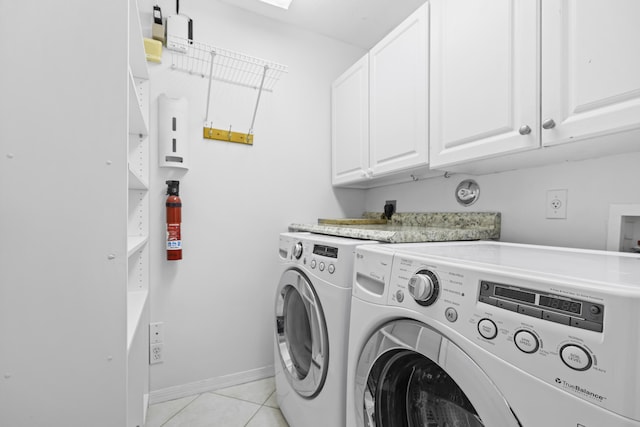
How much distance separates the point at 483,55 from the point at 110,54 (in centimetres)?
127

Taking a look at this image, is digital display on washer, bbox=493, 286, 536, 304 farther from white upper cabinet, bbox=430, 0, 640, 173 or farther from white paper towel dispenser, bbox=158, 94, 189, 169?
white paper towel dispenser, bbox=158, 94, 189, 169

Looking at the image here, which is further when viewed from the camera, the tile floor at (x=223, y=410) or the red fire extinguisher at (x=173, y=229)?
the red fire extinguisher at (x=173, y=229)

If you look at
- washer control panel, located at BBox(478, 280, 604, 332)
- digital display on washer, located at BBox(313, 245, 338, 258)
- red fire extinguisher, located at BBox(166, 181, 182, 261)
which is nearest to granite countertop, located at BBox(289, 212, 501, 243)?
digital display on washer, located at BBox(313, 245, 338, 258)

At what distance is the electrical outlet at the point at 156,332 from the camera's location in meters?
1.66

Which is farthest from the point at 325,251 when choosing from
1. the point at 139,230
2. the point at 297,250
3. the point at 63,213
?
the point at 139,230

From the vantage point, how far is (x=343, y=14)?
194cm

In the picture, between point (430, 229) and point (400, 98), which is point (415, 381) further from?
point (400, 98)

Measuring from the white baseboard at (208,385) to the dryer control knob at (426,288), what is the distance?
64.4 inches

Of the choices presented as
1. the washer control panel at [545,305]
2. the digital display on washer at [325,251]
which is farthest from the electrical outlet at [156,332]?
the washer control panel at [545,305]

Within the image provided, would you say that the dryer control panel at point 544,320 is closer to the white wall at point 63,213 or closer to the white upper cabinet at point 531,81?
the white upper cabinet at point 531,81

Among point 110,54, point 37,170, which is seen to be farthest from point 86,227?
point 110,54

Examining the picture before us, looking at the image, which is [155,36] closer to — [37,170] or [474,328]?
[37,170]

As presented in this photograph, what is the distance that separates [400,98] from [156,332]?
6.27 feet

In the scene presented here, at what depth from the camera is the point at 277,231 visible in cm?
203
